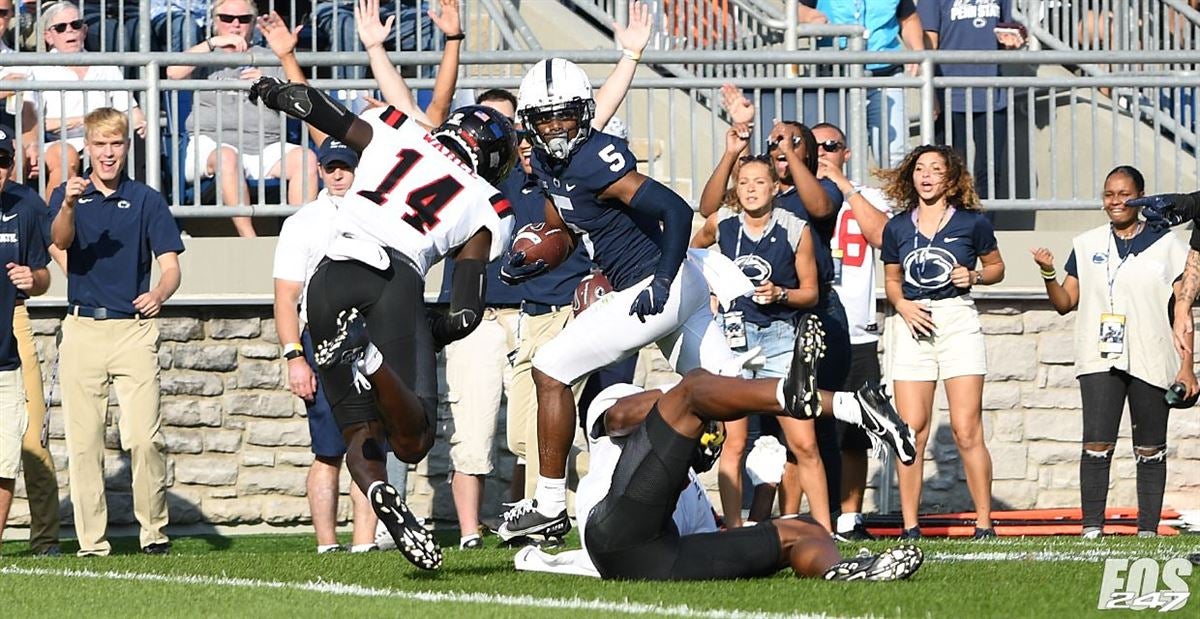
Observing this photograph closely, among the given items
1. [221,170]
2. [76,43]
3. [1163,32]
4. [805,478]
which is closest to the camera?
[805,478]

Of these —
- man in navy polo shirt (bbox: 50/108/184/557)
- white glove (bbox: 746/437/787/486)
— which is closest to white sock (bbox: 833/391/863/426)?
white glove (bbox: 746/437/787/486)

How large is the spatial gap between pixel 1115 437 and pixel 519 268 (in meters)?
3.97

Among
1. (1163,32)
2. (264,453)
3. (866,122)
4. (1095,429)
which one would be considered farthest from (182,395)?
(1163,32)

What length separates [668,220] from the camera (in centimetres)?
881

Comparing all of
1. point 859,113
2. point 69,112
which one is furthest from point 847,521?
point 69,112

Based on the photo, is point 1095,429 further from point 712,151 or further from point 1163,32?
point 1163,32

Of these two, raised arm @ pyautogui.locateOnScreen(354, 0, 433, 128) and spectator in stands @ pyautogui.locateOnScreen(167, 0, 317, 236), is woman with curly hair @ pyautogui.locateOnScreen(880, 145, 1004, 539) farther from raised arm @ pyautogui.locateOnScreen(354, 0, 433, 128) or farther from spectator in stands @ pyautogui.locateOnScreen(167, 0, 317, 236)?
spectator in stands @ pyautogui.locateOnScreen(167, 0, 317, 236)

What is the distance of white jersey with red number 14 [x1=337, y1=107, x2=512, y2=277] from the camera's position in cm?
850

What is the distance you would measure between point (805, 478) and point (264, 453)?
3933mm

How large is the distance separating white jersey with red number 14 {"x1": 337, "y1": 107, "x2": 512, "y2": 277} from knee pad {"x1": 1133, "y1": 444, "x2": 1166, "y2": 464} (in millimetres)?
4521

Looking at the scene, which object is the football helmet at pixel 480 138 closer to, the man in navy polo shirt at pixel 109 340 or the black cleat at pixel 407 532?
the black cleat at pixel 407 532

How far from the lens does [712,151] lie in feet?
43.2

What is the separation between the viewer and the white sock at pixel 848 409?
704 cm

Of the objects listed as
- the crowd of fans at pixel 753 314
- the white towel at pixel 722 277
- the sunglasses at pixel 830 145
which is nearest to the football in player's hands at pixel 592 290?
the white towel at pixel 722 277
